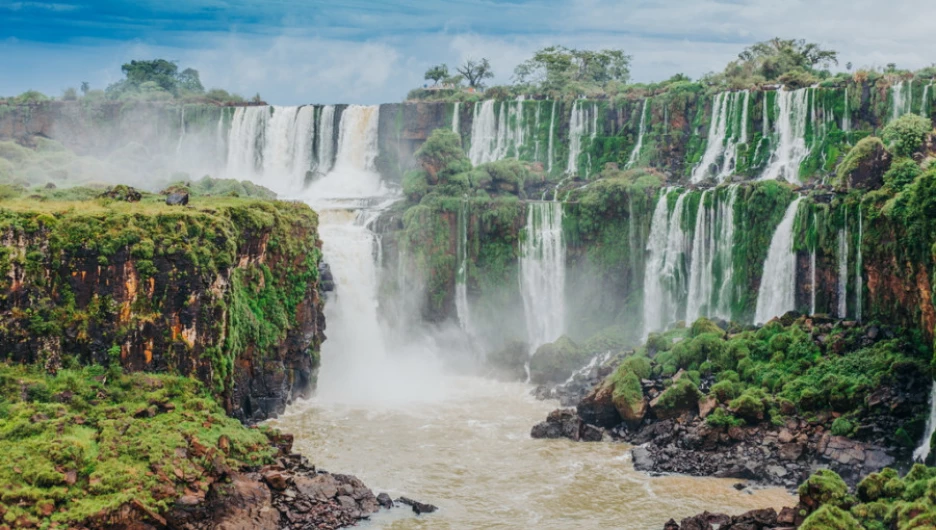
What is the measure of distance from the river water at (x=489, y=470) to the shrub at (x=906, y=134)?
57.1 ft

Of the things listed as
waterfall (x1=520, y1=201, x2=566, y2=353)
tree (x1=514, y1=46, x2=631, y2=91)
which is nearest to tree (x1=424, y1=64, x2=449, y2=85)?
tree (x1=514, y1=46, x2=631, y2=91)

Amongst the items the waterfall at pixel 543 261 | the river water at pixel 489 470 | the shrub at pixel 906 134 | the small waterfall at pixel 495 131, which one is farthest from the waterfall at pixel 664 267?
the small waterfall at pixel 495 131

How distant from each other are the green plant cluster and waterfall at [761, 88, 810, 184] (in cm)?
3320

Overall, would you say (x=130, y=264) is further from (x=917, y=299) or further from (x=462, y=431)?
(x=917, y=299)

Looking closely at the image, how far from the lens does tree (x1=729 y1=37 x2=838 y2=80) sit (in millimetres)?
62781

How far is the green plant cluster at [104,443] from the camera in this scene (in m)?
25.1

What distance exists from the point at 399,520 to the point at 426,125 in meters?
40.5

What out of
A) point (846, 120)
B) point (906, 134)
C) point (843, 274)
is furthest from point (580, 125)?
point (843, 274)

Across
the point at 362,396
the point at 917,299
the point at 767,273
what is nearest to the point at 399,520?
the point at 362,396

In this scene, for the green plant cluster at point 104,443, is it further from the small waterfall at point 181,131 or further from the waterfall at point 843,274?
A: the small waterfall at point 181,131

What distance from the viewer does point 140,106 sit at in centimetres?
7081

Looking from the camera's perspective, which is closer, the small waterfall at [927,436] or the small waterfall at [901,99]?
the small waterfall at [927,436]

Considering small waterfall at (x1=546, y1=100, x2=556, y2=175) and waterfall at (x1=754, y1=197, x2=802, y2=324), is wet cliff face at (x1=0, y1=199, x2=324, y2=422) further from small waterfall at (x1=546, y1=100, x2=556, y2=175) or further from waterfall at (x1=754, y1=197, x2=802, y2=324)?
small waterfall at (x1=546, y1=100, x2=556, y2=175)

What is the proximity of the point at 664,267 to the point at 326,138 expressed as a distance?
26.2 meters
